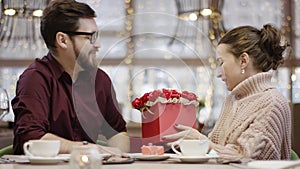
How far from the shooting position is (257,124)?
2002mm

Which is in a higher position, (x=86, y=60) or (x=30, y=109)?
(x=86, y=60)

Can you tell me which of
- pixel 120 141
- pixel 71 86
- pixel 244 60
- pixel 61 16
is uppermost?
pixel 61 16

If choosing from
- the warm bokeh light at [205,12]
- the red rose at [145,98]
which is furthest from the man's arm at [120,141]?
the warm bokeh light at [205,12]

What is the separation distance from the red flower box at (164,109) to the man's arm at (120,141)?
1.26ft

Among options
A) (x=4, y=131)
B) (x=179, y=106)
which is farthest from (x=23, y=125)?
(x=4, y=131)

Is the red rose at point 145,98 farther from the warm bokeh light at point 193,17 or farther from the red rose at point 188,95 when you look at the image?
the warm bokeh light at point 193,17

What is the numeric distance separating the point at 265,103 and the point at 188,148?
439 millimetres

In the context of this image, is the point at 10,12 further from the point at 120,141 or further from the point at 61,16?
the point at 120,141

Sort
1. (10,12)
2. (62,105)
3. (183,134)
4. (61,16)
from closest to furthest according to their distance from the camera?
(183,134), (62,105), (61,16), (10,12)

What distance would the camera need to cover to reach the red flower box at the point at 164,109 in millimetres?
1954

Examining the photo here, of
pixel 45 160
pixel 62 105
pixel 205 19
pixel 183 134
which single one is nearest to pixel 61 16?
pixel 62 105

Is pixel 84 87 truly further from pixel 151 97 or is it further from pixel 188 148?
pixel 188 148

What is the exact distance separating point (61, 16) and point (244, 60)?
77cm

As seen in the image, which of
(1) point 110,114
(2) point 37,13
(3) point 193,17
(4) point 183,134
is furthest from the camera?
(3) point 193,17
